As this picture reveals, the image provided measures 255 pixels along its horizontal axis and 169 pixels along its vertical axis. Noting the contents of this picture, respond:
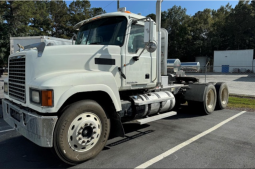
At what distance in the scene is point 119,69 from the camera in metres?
4.29

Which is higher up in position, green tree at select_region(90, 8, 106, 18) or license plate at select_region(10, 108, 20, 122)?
green tree at select_region(90, 8, 106, 18)

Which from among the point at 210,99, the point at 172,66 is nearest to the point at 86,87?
the point at 172,66

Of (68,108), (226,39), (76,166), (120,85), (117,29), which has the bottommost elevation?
(76,166)

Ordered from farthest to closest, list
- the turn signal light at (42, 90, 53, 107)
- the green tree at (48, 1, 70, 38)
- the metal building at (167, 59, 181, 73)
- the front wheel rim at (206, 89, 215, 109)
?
the green tree at (48, 1, 70, 38)
the metal building at (167, 59, 181, 73)
the front wheel rim at (206, 89, 215, 109)
the turn signal light at (42, 90, 53, 107)

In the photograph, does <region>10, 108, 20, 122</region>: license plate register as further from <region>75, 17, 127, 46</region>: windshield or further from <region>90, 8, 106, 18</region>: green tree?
<region>90, 8, 106, 18</region>: green tree

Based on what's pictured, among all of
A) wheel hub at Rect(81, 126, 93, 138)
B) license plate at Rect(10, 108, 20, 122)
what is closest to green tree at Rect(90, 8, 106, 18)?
license plate at Rect(10, 108, 20, 122)

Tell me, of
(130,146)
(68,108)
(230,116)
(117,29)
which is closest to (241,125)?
(230,116)

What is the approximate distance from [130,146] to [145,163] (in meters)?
0.82

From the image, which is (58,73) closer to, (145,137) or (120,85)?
(120,85)

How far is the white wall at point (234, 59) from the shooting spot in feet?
125

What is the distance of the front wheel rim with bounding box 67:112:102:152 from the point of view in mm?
3311

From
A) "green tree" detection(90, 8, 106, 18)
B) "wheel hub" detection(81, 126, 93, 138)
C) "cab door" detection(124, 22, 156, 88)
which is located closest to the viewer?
"wheel hub" detection(81, 126, 93, 138)

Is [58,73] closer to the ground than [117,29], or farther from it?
closer to the ground

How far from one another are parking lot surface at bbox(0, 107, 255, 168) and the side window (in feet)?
6.95
